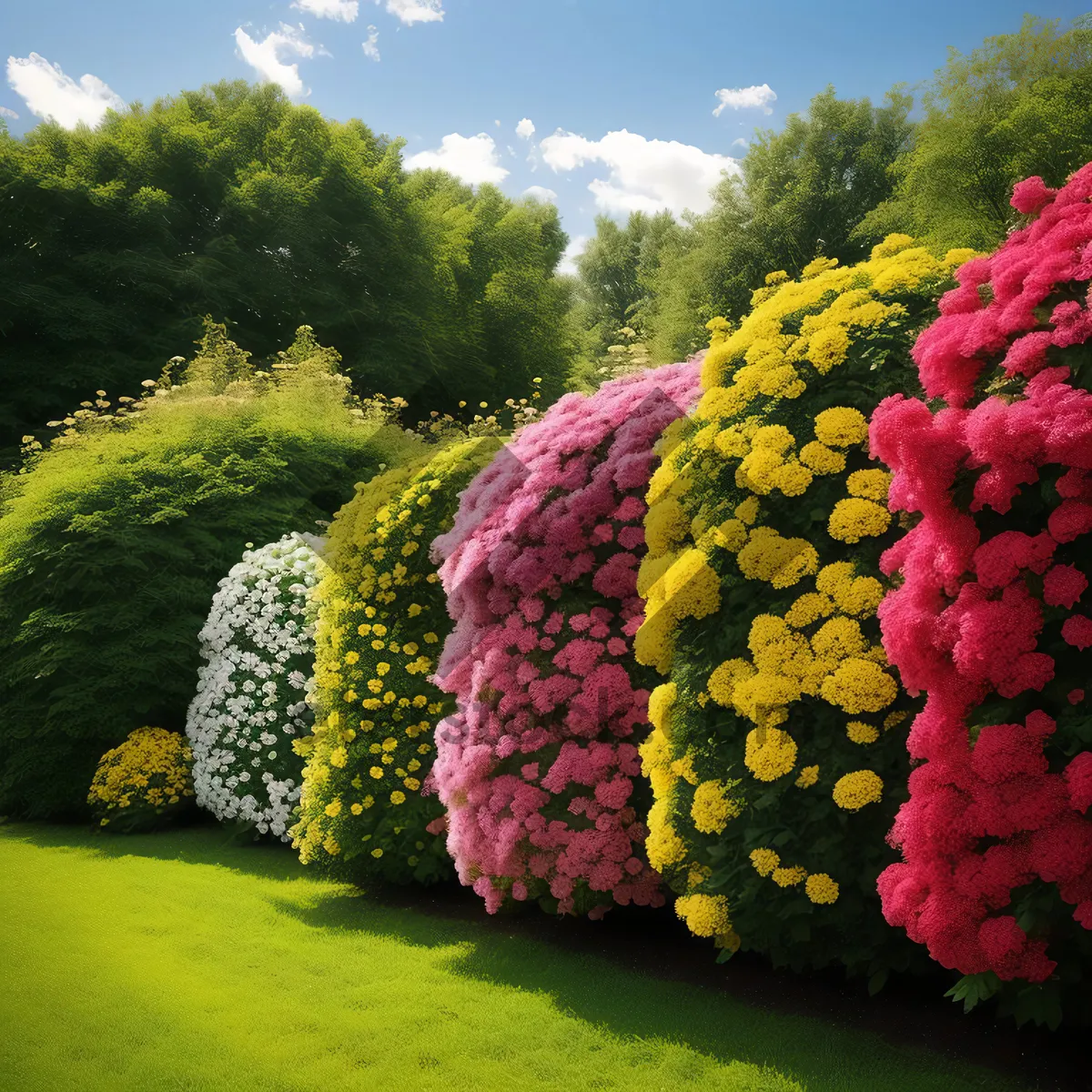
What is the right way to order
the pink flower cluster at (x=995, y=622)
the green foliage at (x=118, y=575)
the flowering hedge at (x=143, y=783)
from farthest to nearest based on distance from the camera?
the green foliage at (x=118, y=575), the flowering hedge at (x=143, y=783), the pink flower cluster at (x=995, y=622)

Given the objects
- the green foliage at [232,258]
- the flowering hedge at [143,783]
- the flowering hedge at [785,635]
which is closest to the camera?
the flowering hedge at [785,635]

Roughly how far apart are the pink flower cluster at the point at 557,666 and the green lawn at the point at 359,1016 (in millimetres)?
635

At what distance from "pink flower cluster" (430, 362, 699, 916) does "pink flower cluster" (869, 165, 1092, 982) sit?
1.96 meters

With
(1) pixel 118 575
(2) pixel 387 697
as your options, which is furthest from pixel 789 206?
(2) pixel 387 697

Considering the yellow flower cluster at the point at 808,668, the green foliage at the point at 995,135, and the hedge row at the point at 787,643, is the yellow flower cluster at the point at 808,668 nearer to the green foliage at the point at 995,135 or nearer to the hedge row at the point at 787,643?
the hedge row at the point at 787,643

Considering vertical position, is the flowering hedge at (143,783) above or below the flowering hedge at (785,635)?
below

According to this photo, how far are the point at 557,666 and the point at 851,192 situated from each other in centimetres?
3581

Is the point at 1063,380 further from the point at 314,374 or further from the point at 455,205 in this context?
the point at 455,205

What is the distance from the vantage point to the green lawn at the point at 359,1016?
13.7 ft

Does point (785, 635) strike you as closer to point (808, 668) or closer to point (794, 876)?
point (808, 668)

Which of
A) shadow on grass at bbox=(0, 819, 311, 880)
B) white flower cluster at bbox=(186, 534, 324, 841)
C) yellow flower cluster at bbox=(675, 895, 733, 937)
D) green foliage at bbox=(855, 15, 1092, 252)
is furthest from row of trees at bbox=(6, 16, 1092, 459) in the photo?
yellow flower cluster at bbox=(675, 895, 733, 937)

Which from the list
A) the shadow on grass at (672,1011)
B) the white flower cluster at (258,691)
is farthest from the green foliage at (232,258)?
the shadow on grass at (672,1011)

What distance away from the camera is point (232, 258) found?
28.4 meters

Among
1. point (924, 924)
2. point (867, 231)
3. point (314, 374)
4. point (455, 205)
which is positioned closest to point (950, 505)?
point (924, 924)
